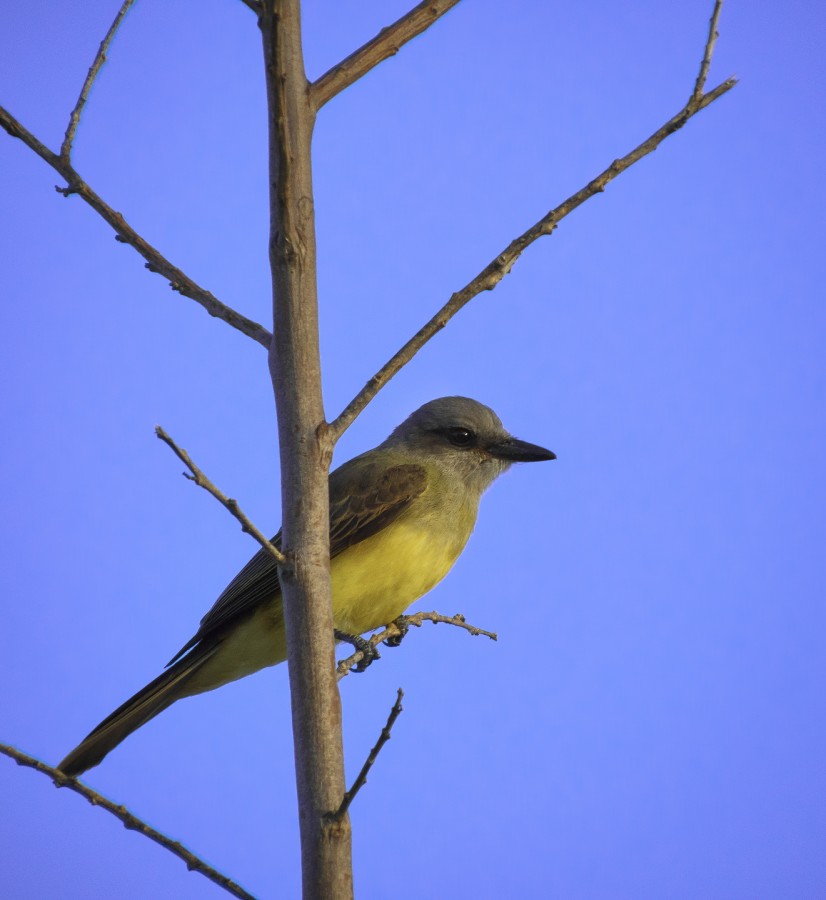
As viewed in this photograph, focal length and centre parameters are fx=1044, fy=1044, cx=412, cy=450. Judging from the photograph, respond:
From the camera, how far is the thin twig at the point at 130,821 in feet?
9.07

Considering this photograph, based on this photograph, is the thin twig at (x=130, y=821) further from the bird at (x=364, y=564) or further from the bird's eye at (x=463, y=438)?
the bird's eye at (x=463, y=438)

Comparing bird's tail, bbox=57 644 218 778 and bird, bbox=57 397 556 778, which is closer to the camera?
bird's tail, bbox=57 644 218 778

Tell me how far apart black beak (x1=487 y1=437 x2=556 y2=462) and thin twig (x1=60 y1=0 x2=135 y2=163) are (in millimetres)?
3832

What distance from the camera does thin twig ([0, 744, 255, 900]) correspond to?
277 cm

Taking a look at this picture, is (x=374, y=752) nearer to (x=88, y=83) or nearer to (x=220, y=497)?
(x=220, y=497)

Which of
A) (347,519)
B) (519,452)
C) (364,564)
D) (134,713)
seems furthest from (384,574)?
(519,452)

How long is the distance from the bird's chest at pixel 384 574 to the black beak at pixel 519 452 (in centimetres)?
103

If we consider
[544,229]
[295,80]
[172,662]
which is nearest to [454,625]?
[172,662]

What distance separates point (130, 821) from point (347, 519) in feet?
10.1

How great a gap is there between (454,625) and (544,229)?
78.1 inches

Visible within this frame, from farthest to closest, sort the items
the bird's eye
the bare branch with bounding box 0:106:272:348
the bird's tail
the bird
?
1. the bird's eye
2. the bird
3. the bird's tail
4. the bare branch with bounding box 0:106:272:348

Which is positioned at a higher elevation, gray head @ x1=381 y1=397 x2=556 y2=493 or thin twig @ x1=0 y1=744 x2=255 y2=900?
gray head @ x1=381 y1=397 x2=556 y2=493

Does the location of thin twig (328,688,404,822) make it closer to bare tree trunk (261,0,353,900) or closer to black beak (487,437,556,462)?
bare tree trunk (261,0,353,900)

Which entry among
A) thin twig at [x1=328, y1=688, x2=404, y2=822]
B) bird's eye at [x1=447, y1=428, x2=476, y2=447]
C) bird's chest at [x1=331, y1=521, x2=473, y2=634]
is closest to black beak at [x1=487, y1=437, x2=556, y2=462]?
bird's eye at [x1=447, y1=428, x2=476, y2=447]
